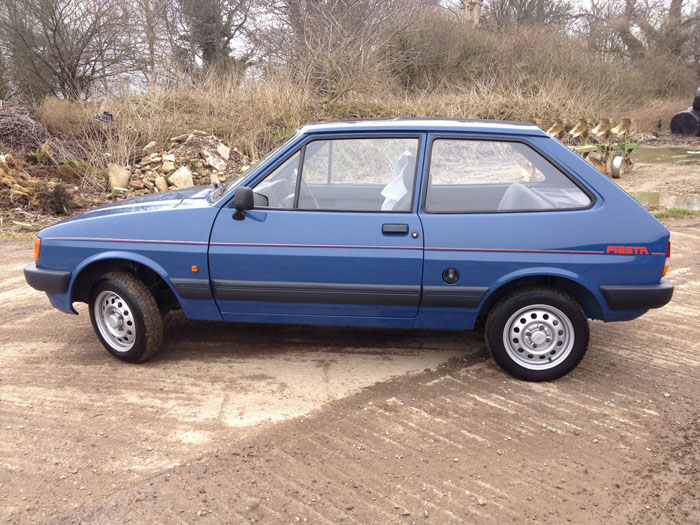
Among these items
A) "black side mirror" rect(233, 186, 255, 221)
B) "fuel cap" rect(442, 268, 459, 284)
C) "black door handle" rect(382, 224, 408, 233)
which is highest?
"black side mirror" rect(233, 186, 255, 221)

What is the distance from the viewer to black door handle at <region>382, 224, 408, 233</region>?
409 cm

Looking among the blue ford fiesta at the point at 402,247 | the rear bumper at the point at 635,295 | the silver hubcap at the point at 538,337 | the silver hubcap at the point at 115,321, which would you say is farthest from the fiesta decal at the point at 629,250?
the silver hubcap at the point at 115,321

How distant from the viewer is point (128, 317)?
177 inches

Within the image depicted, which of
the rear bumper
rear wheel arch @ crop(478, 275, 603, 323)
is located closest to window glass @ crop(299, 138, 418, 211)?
rear wheel arch @ crop(478, 275, 603, 323)

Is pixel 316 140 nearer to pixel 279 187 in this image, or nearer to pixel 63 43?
pixel 279 187

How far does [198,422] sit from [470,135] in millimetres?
2602

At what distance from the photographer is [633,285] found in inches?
158

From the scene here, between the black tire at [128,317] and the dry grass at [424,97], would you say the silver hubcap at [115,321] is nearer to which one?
the black tire at [128,317]

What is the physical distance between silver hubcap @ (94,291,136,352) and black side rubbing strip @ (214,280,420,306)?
732mm

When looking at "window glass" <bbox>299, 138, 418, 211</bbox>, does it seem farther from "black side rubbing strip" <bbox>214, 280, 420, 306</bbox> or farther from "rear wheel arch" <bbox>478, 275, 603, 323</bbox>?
"rear wheel arch" <bbox>478, 275, 603, 323</bbox>

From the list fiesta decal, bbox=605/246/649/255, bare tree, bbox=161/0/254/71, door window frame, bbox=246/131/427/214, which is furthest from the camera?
bare tree, bbox=161/0/254/71

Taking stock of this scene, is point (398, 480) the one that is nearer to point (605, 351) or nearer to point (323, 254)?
point (323, 254)

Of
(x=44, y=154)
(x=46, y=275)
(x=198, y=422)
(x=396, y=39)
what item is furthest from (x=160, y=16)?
(x=198, y=422)

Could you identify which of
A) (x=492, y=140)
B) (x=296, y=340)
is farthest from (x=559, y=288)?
(x=296, y=340)
